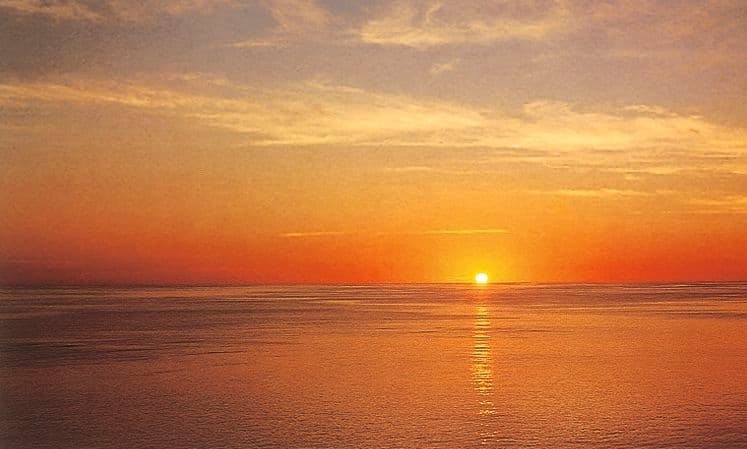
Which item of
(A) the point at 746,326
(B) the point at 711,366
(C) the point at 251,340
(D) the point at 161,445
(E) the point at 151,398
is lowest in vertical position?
(D) the point at 161,445

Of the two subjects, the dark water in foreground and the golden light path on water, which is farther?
the golden light path on water

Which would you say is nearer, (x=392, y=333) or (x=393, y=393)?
(x=393, y=393)

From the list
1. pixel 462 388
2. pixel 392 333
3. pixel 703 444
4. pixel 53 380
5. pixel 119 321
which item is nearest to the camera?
pixel 703 444

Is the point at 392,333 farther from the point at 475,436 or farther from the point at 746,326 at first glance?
the point at 475,436

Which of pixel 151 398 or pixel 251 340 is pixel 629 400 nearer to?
pixel 151 398

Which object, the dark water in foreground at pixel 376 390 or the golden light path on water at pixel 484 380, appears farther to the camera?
the golden light path on water at pixel 484 380

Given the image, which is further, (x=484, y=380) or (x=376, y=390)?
(x=484, y=380)

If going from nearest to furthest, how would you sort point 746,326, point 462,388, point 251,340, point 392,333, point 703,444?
1. point 703,444
2. point 462,388
3. point 251,340
4. point 392,333
5. point 746,326

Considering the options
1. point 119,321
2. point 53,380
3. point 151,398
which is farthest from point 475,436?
point 119,321

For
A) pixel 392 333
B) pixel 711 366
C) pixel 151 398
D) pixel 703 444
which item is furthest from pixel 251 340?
pixel 703 444

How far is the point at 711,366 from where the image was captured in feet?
39.1

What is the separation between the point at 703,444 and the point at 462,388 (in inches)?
133

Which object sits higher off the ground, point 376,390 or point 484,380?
point 484,380

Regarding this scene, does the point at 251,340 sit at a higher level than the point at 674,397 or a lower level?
higher
